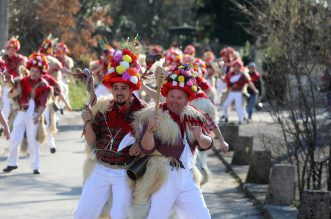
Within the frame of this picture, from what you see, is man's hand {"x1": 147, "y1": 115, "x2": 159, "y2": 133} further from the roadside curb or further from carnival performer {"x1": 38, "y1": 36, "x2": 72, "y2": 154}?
carnival performer {"x1": 38, "y1": 36, "x2": 72, "y2": 154}

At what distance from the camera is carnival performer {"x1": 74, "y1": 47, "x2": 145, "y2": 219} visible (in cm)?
805

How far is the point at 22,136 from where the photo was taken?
15297mm

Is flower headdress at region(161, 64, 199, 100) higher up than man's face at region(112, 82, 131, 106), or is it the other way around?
flower headdress at region(161, 64, 199, 100)

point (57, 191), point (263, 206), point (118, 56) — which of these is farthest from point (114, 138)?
point (57, 191)

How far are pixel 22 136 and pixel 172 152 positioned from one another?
24.6ft

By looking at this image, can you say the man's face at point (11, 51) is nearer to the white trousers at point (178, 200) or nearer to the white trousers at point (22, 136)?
the white trousers at point (22, 136)

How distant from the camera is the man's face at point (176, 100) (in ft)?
27.1

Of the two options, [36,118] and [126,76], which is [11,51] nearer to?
[36,118]

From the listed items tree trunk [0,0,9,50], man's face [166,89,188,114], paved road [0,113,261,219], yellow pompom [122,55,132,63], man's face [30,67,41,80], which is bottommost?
paved road [0,113,261,219]

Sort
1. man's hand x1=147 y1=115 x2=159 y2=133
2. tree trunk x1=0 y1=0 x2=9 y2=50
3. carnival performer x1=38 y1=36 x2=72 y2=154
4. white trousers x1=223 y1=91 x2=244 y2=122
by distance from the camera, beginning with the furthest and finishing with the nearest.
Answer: white trousers x1=223 y1=91 x2=244 y2=122 → tree trunk x1=0 y1=0 x2=9 y2=50 → carnival performer x1=38 y1=36 x2=72 y2=154 → man's hand x1=147 y1=115 x2=159 y2=133

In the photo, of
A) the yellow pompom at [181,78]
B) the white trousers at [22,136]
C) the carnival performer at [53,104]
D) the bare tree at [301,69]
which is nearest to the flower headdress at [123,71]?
the yellow pompom at [181,78]

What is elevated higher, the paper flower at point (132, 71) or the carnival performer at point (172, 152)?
the paper flower at point (132, 71)

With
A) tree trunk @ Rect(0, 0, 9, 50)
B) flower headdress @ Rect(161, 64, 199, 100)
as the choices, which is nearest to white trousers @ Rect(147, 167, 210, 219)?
flower headdress @ Rect(161, 64, 199, 100)

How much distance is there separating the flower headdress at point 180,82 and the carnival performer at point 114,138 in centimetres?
26
